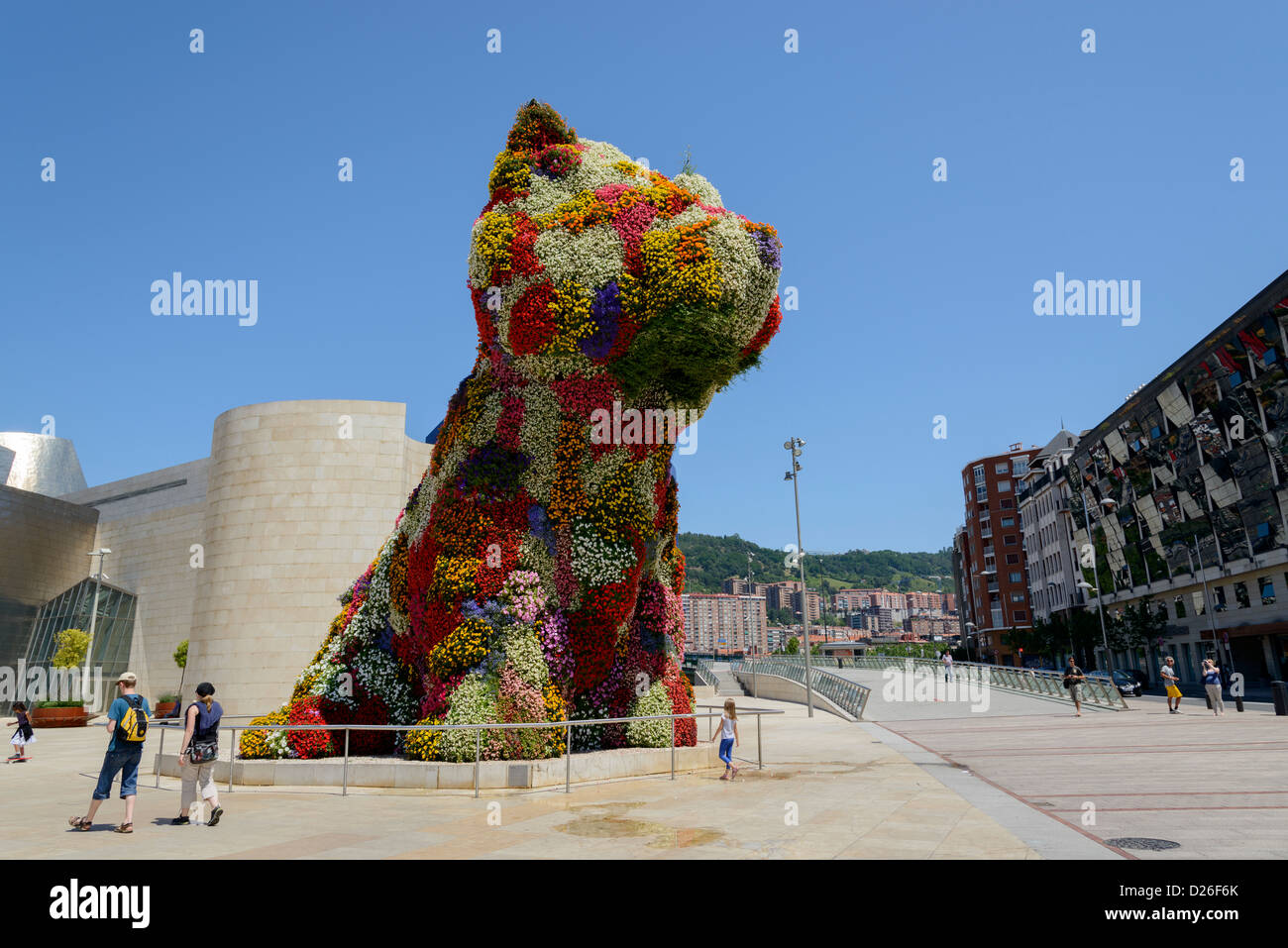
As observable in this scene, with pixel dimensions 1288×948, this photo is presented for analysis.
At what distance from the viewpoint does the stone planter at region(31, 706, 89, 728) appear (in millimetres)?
34344

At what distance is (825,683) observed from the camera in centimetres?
3338

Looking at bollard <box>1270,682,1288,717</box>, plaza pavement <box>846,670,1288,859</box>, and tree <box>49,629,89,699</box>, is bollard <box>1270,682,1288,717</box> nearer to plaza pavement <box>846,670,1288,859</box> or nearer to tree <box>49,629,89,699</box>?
plaza pavement <box>846,670,1288,859</box>

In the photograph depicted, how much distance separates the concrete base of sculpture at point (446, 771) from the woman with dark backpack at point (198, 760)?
2.40m

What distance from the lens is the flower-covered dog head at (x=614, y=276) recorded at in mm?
11055

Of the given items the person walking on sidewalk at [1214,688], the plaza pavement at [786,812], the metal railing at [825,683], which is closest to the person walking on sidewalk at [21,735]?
→ the plaza pavement at [786,812]

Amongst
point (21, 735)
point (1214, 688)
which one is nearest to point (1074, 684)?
point (1214, 688)

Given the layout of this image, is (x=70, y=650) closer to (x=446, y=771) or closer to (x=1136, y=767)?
(x=446, y=771)

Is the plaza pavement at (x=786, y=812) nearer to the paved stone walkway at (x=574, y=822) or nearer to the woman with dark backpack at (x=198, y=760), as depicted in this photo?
the paved stone walkway at (x=574, y=822)

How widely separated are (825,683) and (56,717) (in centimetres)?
3299

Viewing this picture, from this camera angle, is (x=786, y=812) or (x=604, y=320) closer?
(x=786, y=812)

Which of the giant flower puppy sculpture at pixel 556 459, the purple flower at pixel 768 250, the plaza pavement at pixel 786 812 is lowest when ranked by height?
the plaza pavement at pixel 786 812

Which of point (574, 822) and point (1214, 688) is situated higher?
point (574, 822)

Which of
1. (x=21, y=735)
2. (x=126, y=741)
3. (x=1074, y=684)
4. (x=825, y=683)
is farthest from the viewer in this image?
(x=825, y=683)
